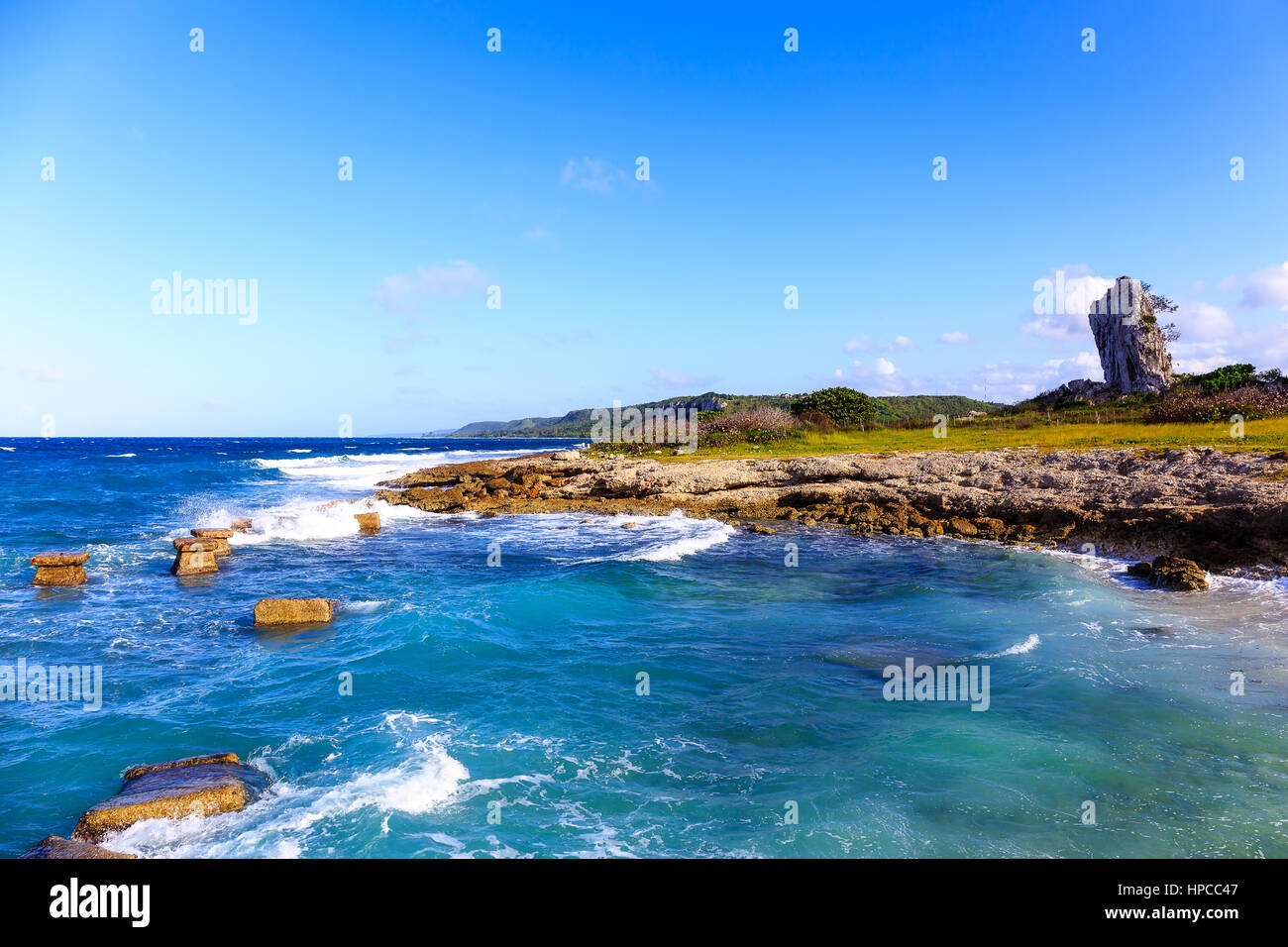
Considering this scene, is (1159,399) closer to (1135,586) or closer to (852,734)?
(1135,586)

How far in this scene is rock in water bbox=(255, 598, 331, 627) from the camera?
14.1 metres

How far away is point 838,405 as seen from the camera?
6625cm

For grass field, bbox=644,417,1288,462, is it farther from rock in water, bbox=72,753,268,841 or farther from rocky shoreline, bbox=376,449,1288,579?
rock in water, bbox=72,753,268,841

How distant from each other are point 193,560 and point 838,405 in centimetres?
5823

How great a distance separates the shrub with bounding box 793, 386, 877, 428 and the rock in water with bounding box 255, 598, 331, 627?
2177 inches

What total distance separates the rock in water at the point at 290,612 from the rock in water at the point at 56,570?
7561 mm

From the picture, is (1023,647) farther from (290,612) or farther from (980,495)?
(290,612)

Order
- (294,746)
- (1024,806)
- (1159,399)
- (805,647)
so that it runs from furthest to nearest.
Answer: (1159,399) < (805,647) < (294,746) < (1024,806)

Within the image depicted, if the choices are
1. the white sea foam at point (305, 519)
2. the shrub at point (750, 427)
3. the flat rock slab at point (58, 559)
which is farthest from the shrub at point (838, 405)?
the flat rock slab at point (58, 559)

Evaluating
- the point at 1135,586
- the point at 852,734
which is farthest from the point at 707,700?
the point at 1135,586

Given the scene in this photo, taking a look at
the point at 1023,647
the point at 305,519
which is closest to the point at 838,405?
the point at 305,519

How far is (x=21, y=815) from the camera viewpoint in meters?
7.19
